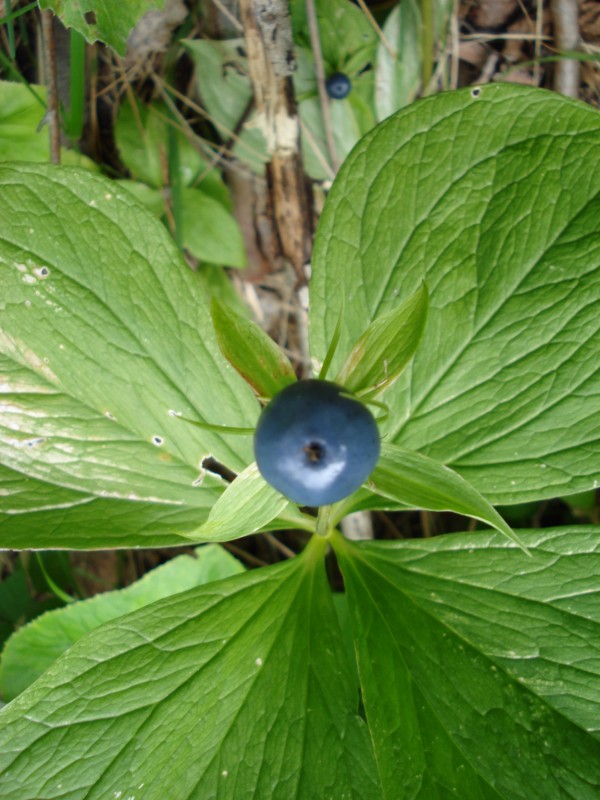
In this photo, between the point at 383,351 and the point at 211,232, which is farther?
the point at 211,232

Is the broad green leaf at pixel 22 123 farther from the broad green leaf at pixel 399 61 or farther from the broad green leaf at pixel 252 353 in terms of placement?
the broad green leaf at pixel 252 353

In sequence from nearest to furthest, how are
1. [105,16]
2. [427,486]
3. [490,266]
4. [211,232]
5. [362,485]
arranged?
[427,486], [362,485], [490,266], [105,16], [211,232]

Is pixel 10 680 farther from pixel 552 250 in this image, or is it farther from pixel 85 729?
pixel 552 250

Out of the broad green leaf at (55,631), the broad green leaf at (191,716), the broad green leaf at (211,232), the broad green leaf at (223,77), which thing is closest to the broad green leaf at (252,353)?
the broad green leaf at (191,716)

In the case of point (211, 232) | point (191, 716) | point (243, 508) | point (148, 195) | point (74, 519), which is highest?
point (148, 195)

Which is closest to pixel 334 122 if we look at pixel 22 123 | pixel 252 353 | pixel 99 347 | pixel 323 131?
pixel 323 131

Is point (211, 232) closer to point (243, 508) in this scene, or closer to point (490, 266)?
point (490, 266)

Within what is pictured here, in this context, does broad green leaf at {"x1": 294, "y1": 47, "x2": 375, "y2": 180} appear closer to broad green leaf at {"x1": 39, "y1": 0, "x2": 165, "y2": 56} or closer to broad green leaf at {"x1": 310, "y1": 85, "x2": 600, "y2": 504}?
broad green leaf at {"x1": 39, "y1": 0, "x2": 165, "y2": 56}
